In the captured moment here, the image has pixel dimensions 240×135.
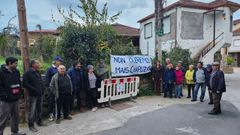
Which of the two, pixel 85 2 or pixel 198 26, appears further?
pixel 198 26

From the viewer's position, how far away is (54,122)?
7863 millimetres

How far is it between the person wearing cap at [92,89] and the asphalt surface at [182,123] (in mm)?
1984

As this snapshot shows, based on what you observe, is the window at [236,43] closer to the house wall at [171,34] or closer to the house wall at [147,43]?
the house wall at [147,43]

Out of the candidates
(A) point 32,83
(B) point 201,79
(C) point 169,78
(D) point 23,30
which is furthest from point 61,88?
(B) point 201,79

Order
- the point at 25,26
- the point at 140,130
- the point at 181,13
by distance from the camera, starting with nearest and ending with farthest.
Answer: the point at 140,130 < the point at 25,26 < the point at 181,13

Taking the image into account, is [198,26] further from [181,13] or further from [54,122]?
[54,122]

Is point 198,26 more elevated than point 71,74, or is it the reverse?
point 198,26

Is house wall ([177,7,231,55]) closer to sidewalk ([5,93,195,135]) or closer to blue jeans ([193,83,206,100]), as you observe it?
blue jeans ([193,83,206,100])

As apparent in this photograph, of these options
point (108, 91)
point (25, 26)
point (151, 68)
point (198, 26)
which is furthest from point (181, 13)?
point (25, 26)

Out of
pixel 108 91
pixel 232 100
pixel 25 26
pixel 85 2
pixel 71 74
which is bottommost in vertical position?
pixel 232 100

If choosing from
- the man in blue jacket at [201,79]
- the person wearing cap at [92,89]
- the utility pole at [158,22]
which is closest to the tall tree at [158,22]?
the utility pole at [158,22]

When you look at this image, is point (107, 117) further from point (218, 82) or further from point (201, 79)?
point (201, 79)

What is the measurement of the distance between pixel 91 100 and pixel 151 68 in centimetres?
416

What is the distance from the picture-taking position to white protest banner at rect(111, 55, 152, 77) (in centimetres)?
1074
